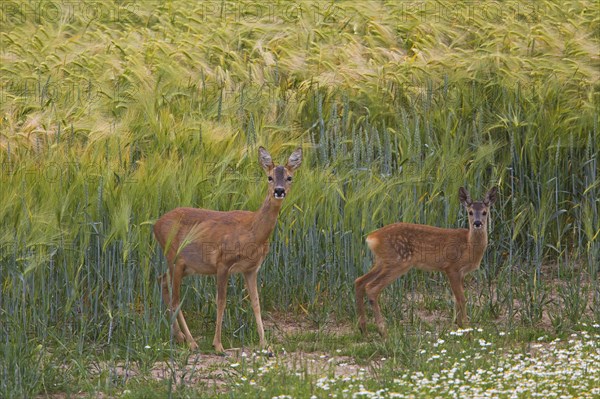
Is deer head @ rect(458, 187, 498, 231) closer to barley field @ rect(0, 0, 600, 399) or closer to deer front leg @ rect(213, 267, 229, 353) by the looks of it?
barley field @ rect(0, 0, 600, 399)

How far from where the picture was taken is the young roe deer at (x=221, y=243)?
28.7ft

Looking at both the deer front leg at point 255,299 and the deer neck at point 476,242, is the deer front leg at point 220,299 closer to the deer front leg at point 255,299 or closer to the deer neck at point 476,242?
the deer front leg at point 255,299

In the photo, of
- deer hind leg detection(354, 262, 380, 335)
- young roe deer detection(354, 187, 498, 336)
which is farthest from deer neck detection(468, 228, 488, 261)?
deer hind leg detection(354, 262, 380, 335)

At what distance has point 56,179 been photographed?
30.1ft

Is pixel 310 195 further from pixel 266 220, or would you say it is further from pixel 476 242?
pixel 476 242

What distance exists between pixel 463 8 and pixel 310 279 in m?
6.34

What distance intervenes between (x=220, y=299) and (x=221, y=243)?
0.40 m

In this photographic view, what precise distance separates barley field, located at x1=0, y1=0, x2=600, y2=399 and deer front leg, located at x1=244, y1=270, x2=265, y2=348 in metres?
0.12

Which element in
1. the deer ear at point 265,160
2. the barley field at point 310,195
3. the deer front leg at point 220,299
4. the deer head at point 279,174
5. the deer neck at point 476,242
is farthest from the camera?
the deer neck at point 476,242

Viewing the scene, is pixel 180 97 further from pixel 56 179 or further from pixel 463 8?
pixel 463 8

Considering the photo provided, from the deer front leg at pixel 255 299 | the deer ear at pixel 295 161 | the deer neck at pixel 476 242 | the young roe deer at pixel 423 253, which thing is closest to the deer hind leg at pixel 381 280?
the young roe deer at pixel 423 253

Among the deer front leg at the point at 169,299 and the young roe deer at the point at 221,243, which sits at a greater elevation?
the young roe deer at the point at 221,243

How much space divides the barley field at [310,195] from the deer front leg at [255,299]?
0.12m

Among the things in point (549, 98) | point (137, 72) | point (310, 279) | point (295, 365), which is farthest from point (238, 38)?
point (295, 365)
